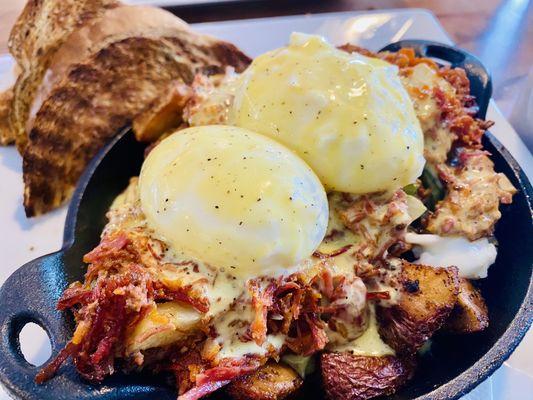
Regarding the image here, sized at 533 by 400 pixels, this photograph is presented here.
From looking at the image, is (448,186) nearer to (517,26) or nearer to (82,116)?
(82,116)

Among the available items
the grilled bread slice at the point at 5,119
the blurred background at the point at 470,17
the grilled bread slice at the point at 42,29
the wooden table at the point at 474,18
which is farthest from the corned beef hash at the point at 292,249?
the wooden table at the point at 474,18

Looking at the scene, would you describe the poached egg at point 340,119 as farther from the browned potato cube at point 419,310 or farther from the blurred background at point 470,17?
the blurred background at point 470,17

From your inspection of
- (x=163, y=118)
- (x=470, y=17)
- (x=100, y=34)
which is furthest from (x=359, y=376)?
(x=470, y=17)

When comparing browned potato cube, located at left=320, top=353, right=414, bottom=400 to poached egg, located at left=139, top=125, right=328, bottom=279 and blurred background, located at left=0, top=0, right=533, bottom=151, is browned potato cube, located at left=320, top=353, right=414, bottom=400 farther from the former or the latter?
blurred background, located at left=0, top=0, right=533, bottom=151

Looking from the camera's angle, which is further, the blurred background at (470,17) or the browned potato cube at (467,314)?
the blurred background at (470,17)

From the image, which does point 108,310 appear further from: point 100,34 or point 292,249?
point 100,34

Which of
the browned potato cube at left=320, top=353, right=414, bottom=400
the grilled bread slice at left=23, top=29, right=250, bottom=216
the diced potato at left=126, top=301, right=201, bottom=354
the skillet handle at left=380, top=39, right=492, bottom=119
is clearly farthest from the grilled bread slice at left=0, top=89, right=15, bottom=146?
the browned potato cube at left=320, top=353, right=414, bottom=400

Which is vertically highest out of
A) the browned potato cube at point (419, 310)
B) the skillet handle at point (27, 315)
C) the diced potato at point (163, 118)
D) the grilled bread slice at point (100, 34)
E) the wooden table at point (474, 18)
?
the grilled bread slice at point (100, 34)
